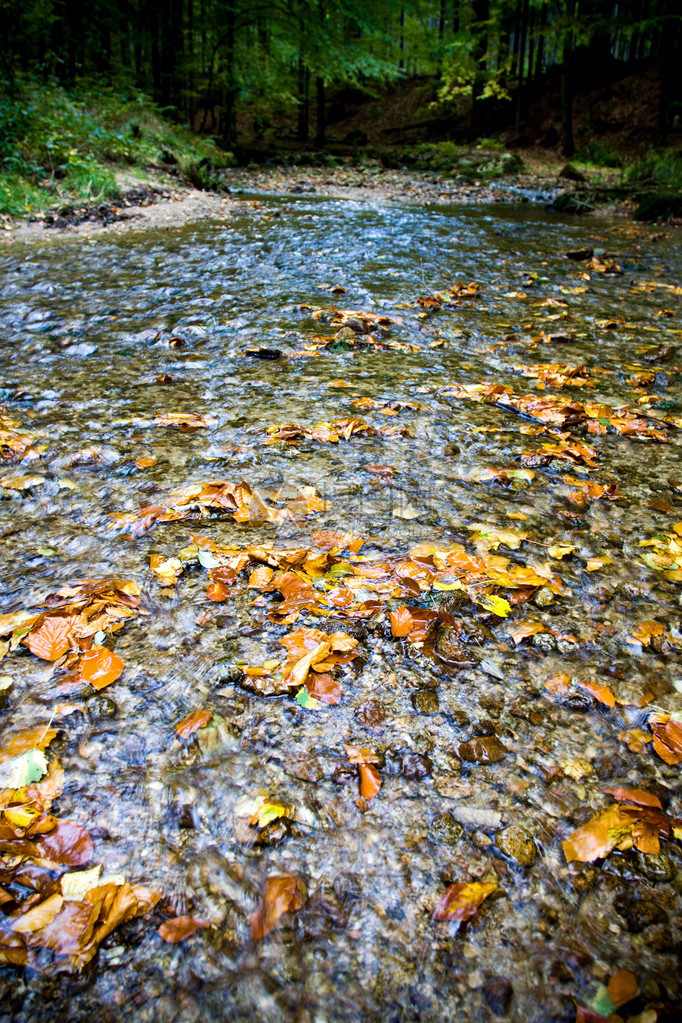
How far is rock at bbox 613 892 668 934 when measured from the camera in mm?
1070

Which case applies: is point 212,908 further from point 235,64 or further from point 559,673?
point 235,64

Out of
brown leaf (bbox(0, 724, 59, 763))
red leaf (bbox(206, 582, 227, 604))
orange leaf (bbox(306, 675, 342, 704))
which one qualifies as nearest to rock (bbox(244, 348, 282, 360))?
red leaf (bbox(206, 582, 227, 604))

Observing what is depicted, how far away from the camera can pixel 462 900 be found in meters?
1.09

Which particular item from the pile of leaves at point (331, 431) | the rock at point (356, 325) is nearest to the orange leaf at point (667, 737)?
the pile of leaves at point (331, 431)

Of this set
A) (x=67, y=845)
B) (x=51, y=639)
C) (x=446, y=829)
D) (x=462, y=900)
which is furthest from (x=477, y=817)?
(x=51, y=639)

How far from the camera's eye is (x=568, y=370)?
3.79 meters

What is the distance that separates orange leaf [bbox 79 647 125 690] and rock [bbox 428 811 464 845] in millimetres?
884

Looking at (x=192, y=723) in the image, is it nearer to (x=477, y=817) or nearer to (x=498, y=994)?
(x=477, y=817)

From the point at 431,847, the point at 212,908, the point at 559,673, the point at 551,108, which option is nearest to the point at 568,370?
the point at 559,673

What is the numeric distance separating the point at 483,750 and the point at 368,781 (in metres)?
0.30

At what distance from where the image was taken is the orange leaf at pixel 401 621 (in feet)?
5.59

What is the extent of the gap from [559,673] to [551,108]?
30.6 meters

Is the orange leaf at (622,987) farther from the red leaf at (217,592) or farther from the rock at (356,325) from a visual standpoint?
the rock at (356,325)

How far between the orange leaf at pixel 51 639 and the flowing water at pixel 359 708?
0.10ft
